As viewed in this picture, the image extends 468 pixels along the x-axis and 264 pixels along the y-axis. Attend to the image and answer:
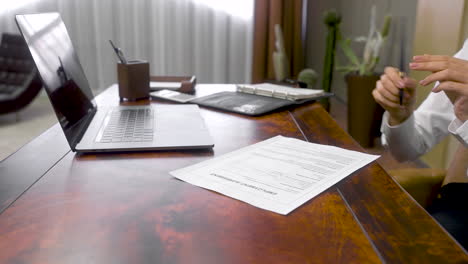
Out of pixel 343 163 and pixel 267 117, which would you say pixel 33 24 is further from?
pixel 343 163

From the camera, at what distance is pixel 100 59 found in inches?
141

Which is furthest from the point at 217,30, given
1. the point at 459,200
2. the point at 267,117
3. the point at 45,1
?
the point at 459,200

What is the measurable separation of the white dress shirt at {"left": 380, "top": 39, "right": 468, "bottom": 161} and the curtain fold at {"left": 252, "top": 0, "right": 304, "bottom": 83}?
7.89 ft

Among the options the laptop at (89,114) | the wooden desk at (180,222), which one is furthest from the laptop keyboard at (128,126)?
the wooden desk at (180,222)

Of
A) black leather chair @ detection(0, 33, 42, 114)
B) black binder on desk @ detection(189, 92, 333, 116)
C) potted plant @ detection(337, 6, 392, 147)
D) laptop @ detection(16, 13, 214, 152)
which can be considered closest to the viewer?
laptop @ detection(16, 13, 214, 152)

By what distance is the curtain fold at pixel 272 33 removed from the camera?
11.4 ft

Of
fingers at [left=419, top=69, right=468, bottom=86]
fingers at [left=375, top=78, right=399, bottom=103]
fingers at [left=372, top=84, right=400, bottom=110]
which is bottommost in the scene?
fingers at [left=372, top=84, right=400, bottom=110]

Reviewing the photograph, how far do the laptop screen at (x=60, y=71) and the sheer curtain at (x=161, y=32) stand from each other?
8.16 feet

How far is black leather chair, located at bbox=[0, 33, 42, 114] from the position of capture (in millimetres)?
3182

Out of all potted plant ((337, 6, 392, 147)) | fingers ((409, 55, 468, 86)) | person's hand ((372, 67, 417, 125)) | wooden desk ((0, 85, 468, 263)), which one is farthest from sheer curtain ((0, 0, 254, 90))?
wooden desk ((0, 85, 468, 263))

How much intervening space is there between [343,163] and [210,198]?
10.0 inches

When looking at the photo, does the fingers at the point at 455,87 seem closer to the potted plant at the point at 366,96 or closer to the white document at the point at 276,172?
the white document at the point at 276,172

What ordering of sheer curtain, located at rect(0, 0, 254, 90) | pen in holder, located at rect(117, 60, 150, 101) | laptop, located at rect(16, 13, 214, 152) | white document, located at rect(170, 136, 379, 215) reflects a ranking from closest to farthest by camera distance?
1. white document, located at rect(170, 136, 379, 215)
2. laptop, located at rect(16, 13, 214, 152)
3. pen in holder, located at rect(117, 60, 150, 101)
4. sheer curtain, located at rect(0, 0, 254, 90)

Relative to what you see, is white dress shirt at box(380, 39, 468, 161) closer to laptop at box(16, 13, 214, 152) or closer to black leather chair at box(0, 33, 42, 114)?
laptop at box(16, 13, 214, 152)
